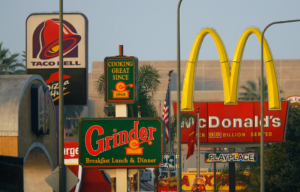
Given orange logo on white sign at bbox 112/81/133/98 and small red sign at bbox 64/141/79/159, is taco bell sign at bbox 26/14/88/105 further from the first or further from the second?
small red sign at bbox 64/141/79/159

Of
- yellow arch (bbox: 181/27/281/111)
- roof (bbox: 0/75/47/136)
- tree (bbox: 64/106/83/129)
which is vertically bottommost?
tree (bbox: 64/106/83/129)

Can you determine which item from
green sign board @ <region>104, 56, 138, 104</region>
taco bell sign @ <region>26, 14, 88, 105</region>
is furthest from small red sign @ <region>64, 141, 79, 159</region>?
green sign board @ <region>104, 56, 138, 104</region>

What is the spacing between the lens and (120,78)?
68.2 feet

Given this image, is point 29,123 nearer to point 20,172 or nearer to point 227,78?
point 20,172

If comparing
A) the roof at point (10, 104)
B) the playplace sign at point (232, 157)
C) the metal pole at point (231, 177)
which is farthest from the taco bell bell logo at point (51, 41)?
the metal pole at point (231, 177)

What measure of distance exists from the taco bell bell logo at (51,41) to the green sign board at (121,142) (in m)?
8.92

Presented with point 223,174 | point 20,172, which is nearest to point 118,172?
point 20,172

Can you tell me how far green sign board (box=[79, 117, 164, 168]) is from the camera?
20609mm

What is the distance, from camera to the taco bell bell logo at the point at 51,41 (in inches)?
1118

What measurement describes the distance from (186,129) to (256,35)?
10519 millimetres

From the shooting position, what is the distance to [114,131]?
817 inches

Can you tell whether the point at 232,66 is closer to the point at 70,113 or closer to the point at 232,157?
the point at 232,157

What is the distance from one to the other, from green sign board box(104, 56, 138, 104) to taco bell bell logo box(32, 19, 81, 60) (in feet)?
27.1

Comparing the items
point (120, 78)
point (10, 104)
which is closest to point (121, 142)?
point (120, 78)
